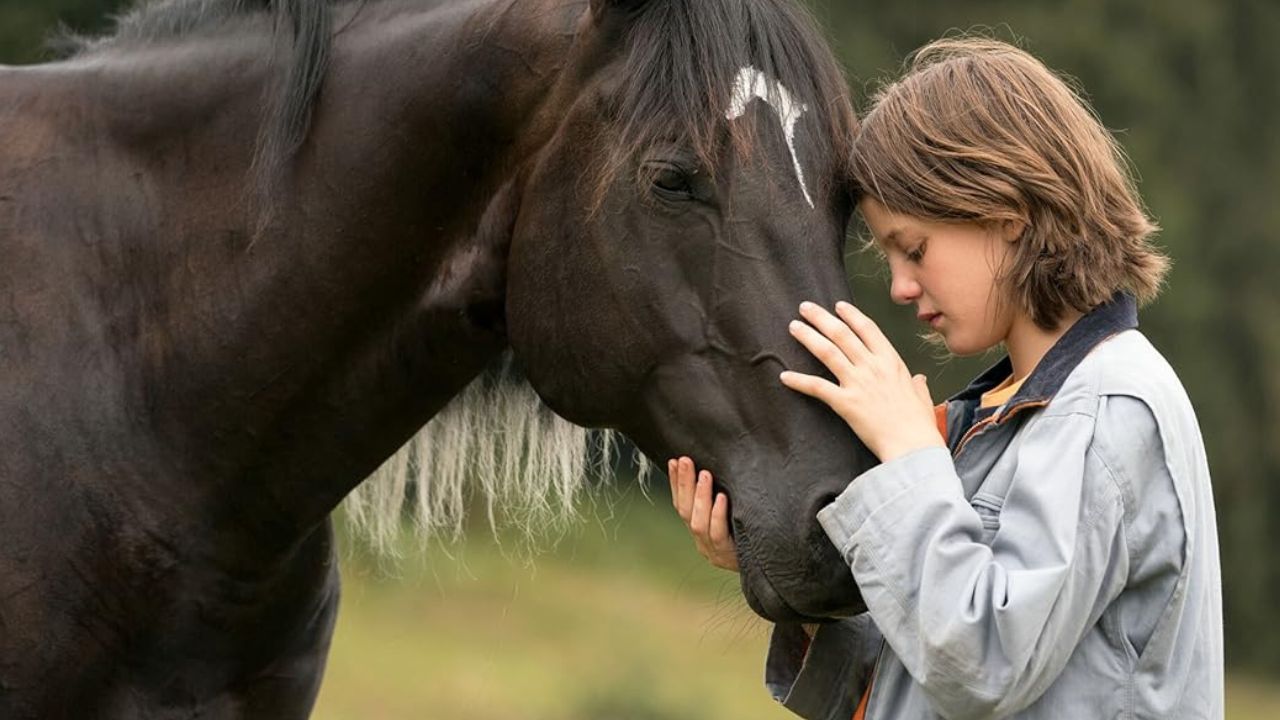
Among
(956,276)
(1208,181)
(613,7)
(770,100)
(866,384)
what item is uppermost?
(613,7)

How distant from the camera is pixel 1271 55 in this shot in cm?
1425

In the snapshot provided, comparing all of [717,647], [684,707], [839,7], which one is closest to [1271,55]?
[839,7]

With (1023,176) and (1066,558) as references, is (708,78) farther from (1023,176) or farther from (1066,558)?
(1066,558)

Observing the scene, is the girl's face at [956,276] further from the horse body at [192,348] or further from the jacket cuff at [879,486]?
the horse body at [192,348]

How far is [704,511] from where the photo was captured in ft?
8.52

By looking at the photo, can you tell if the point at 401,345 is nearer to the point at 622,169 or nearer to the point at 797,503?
the point at 622,169

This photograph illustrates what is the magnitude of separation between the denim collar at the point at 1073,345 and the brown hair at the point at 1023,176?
0.03 meters

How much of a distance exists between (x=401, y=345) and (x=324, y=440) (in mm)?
231

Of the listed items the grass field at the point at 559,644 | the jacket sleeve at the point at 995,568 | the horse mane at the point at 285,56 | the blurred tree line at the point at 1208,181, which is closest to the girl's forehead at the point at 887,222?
the jacket sleeve at the point at 995,568

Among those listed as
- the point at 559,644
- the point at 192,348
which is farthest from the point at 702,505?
the point at 559,644

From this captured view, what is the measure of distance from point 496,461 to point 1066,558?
56.2 inches

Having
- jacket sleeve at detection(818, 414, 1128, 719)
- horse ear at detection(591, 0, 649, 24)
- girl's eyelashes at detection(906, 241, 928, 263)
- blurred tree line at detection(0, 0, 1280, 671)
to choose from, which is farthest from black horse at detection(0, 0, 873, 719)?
blurred tree line at detection(0, 0, 1280, 671)

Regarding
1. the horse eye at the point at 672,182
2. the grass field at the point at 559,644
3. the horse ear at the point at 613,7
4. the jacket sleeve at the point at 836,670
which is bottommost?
the grass field at the point at 559,644

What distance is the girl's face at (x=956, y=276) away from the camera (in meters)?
2.48
